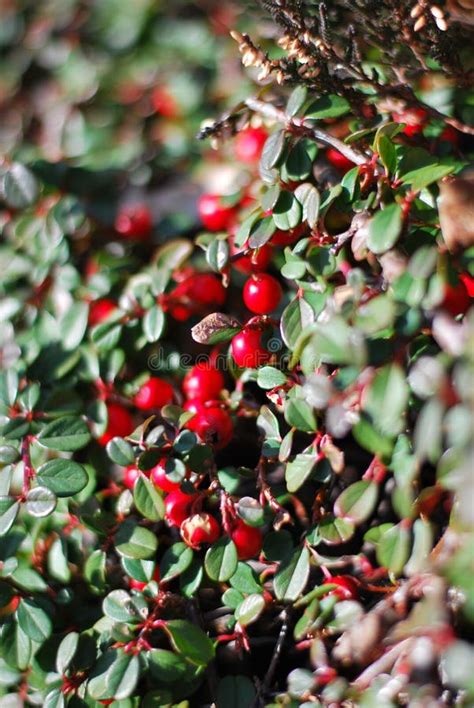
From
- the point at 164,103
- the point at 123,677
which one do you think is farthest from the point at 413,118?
the point at 164,103

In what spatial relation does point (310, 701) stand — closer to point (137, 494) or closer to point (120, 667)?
point (120, 667)

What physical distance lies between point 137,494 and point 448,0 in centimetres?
96

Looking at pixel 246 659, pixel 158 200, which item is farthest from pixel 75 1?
pixel 246 659

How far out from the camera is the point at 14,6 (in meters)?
2.75

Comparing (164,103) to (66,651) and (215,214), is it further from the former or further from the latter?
(66,651)

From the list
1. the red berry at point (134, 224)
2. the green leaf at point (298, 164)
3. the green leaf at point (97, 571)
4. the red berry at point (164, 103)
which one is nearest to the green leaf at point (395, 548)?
the green leaf at point (97, 571)

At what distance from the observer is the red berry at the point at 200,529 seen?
1.18m

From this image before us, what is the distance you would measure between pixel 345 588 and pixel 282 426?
0.28m

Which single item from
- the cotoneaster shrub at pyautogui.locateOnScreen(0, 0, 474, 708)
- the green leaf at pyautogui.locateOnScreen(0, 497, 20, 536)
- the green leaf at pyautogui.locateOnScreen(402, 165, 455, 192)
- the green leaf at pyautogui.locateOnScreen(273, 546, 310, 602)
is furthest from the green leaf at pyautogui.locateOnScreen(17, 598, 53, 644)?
the green leaf at pyautogui.locateOnScreen(402, 165, 455, 192)

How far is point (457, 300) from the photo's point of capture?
102 cm

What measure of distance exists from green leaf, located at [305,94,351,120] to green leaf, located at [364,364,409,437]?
59 cm

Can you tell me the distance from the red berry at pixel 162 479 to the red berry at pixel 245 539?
0.36 feet

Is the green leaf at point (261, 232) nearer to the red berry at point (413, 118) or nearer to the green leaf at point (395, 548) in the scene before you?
the red berry at point (413, 118)

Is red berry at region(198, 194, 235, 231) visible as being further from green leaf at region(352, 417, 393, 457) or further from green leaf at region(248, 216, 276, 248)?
green leaf at region(352, 417, 393, 457)
